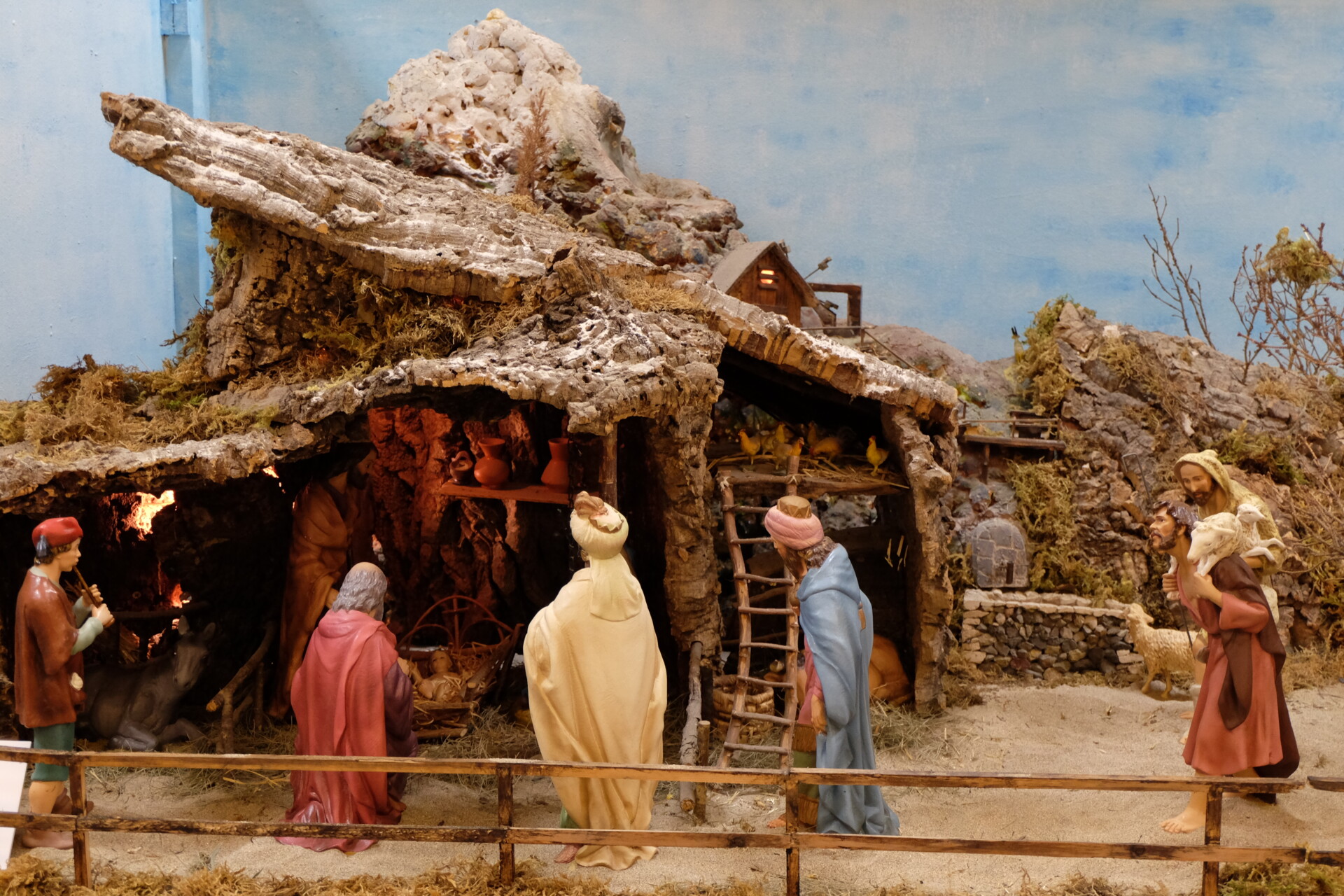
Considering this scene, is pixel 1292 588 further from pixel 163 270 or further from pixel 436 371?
Result: pixel 163 270

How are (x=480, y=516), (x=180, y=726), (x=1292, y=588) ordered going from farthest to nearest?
1. (x=1292, y=588)
2. (x=480, y=516)
3. (x=180, y=726)

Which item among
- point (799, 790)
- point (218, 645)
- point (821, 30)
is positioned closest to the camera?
point (799, 790)

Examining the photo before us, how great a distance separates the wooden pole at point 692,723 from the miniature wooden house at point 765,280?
10.3ft

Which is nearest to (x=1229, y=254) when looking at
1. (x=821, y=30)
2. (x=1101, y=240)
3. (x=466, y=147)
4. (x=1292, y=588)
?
(x=1101, y=240)

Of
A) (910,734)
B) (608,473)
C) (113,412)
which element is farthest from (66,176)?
(910,734)

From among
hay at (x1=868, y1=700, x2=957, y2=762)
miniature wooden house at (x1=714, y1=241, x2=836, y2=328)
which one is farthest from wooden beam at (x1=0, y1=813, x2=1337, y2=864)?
miniature wooden house at (x1=714, y1=241, x2=836, y2=328)

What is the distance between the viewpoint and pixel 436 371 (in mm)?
6473

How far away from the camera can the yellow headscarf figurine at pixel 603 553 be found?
5.59 m

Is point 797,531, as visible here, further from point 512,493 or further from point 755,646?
point 512,493

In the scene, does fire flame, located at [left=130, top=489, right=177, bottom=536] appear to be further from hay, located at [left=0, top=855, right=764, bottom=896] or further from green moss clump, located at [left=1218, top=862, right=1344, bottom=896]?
green moss clump, located at [left=1218, top=862, right=1344, bottom=896]

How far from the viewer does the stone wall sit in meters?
9.46

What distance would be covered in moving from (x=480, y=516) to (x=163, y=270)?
400cm

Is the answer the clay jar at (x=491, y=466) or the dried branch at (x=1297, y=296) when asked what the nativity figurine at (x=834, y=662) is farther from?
the dried branch at (x=1297, y=296)

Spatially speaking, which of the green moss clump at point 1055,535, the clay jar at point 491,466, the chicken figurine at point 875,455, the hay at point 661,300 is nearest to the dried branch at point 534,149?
the hay at point 661,300
